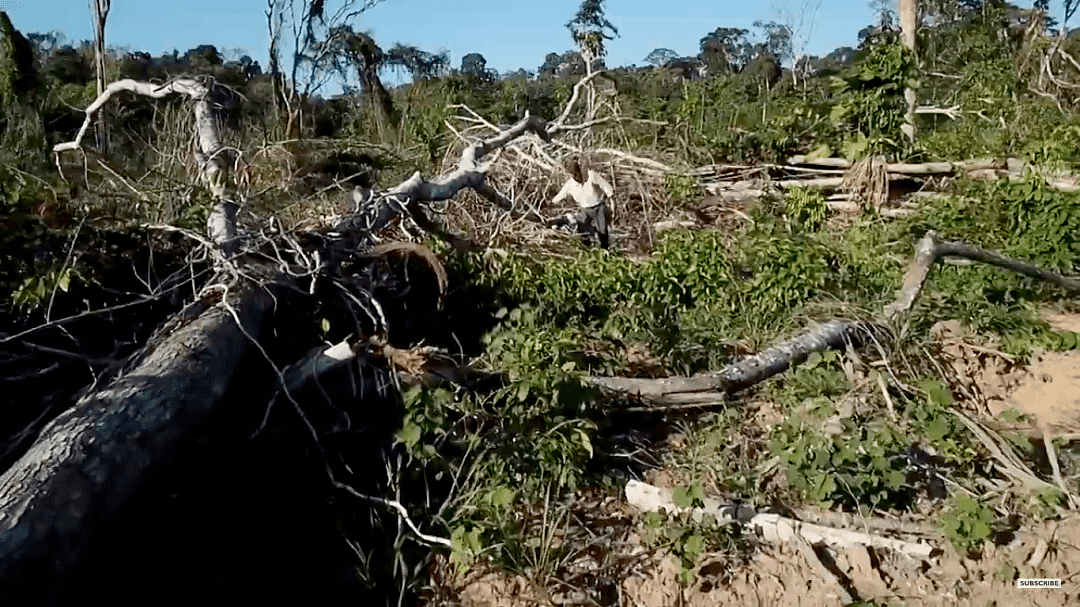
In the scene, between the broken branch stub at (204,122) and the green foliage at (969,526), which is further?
the broken branch stub at (204,122)

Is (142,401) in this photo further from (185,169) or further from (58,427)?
(185,169)

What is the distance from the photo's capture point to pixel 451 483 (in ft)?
11.0

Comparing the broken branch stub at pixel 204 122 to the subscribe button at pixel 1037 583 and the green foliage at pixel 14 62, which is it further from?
the green foliage at pixel 14 62

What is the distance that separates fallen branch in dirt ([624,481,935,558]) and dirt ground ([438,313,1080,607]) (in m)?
0.03

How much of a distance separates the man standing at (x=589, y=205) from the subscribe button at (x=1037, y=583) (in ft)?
11.7

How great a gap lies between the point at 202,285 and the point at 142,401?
1207mm

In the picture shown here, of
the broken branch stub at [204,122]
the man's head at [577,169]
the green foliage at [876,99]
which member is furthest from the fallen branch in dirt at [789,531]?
the green foliage at [876,99]

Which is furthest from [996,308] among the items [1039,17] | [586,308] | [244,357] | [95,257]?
[1039,17]

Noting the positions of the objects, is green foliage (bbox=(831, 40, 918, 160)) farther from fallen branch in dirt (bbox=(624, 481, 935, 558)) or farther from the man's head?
fallen branch in dirt (bbox=(624, 481, 935, 558))

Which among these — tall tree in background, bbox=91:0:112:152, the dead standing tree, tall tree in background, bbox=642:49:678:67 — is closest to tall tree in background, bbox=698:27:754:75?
tall tree in background, bbox=642:49:678:67

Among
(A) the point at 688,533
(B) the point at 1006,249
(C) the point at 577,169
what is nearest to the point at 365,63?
(C) the point at 577,169

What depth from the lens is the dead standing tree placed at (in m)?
2.31

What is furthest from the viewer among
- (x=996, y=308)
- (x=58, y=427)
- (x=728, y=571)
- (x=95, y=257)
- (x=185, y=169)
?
(x=185, y=169)

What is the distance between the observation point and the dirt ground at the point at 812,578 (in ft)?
9.16
